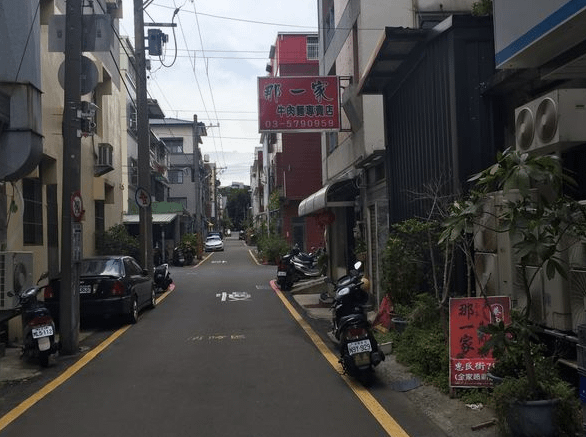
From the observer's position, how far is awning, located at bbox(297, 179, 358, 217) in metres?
16.3

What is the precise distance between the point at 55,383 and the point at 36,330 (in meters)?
1.16

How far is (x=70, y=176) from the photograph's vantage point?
10.7 meters

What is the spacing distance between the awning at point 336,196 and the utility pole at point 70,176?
6956mm

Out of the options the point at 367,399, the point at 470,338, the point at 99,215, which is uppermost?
the point at 99,215

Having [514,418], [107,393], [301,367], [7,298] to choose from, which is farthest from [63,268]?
[514,418]

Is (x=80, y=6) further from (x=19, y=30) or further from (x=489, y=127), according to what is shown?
(x=489, y=127)

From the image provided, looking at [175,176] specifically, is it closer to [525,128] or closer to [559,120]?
[525,128]

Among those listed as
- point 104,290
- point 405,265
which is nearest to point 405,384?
point 405,265

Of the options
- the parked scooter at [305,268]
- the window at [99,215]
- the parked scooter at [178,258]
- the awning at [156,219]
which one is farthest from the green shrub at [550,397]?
the parked scooter at [178,258]

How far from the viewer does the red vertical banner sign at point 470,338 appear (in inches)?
270

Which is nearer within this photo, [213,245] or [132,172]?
[132,172]

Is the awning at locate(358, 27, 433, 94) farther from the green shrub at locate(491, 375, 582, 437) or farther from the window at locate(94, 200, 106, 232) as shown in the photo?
the window at locate(94, 200, 106, 232)

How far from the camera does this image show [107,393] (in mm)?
7762

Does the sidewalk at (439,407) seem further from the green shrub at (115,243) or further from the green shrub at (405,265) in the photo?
the green shrub at (115,243)
